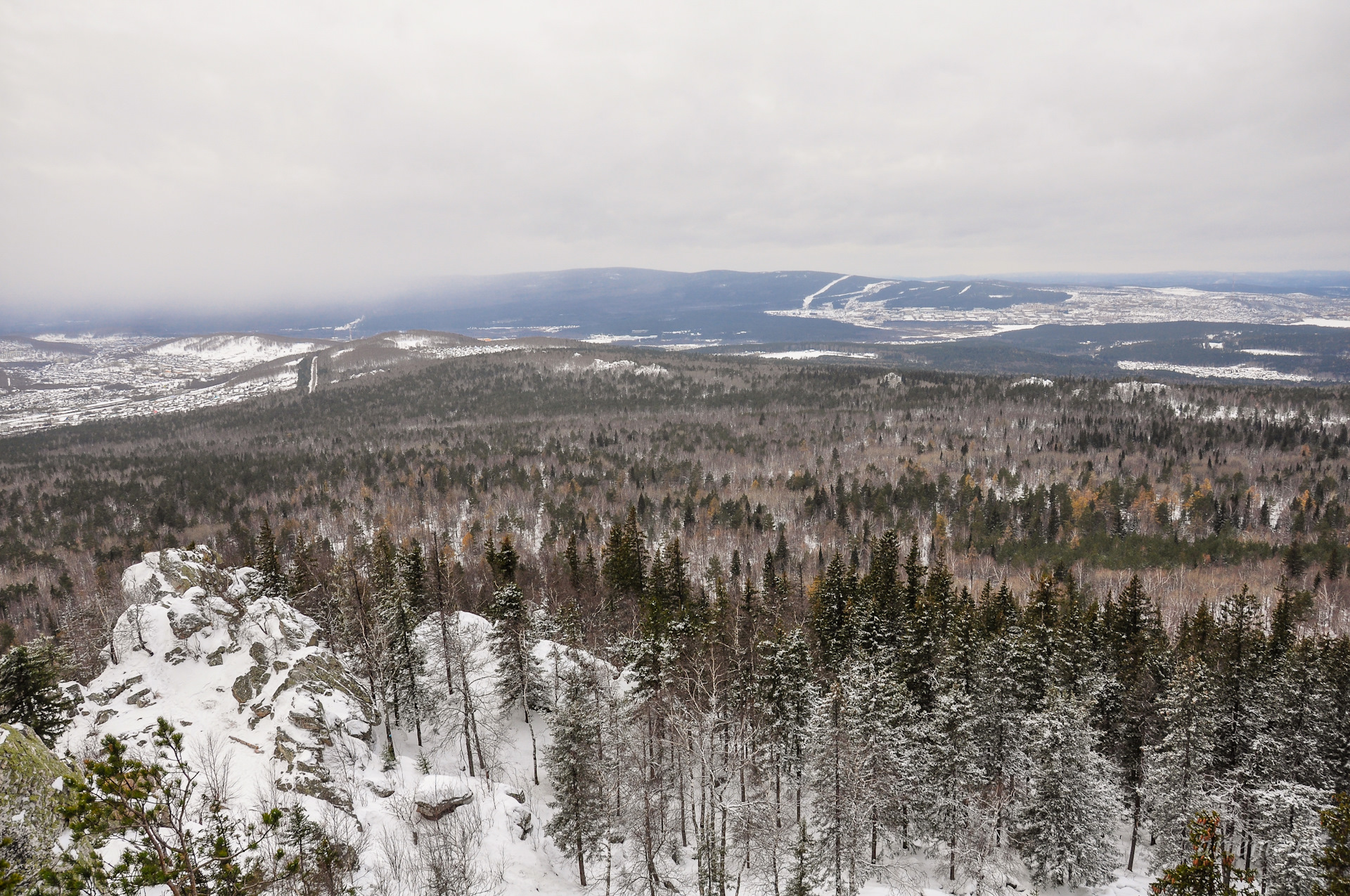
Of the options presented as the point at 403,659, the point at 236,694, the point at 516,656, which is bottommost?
the point at 516,656

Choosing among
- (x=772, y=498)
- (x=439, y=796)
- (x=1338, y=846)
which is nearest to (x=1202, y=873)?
(x=1338, y=846)

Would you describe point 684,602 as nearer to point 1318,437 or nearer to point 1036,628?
point 1036,628

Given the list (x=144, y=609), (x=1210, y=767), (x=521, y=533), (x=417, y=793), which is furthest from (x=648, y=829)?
(x=521, y=533)

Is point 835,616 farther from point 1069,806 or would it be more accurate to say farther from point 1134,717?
point 1134,717

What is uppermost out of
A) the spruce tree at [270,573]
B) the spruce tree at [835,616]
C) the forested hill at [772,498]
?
the spruce tree at [270,573]

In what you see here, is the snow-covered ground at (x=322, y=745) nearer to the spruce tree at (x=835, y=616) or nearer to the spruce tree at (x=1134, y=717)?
the spruce tree at (x=1134, y=717)

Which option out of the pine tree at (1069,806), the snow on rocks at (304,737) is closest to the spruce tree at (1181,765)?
the pine tree at (1069,806)
